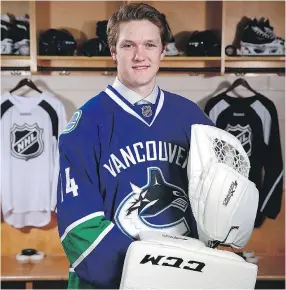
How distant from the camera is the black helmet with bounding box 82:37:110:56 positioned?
2301 mm

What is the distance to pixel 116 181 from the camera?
3.60 feet

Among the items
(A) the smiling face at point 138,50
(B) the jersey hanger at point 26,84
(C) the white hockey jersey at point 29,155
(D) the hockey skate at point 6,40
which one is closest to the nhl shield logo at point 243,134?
(C) the white hockey jersey at point 29,155

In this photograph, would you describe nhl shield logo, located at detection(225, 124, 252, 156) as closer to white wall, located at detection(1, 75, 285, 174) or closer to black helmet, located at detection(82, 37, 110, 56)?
white wall, located at detection(1, 75, 285, 174)

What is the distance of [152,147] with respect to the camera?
1115mm

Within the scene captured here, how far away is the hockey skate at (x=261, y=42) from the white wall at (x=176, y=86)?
0.61 feet

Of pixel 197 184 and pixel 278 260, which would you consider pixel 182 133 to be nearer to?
pixel 197 184

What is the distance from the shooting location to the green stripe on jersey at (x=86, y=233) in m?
1.01

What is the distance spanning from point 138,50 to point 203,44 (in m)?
1.31

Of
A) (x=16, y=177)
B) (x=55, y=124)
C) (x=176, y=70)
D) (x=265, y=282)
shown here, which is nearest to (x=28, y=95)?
(x=55, y=124)

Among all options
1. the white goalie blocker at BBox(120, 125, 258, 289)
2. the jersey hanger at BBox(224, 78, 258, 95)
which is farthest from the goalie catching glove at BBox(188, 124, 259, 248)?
the jersey hanger at BBox(224, 78, 258, 95)

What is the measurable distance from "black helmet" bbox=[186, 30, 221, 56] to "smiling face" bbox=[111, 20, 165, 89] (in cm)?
125

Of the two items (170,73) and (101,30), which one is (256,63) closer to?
(170,73)

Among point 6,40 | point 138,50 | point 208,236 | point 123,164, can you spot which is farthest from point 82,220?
point 6,40

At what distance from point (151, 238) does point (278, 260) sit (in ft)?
5.36
